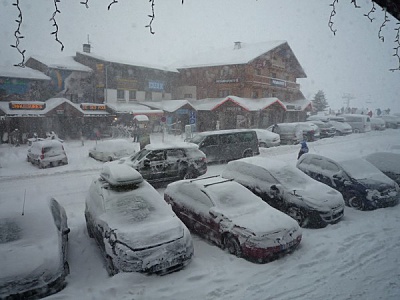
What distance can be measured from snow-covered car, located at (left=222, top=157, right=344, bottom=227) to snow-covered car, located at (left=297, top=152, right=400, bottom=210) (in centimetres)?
132

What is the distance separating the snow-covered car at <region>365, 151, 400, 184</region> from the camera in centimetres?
1103

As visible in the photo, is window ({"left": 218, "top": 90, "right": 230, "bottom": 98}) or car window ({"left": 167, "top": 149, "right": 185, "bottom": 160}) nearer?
car window ({"left": 167, "top": 149, "right": 185, "bottom": 160})

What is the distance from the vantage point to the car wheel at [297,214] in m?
7.73

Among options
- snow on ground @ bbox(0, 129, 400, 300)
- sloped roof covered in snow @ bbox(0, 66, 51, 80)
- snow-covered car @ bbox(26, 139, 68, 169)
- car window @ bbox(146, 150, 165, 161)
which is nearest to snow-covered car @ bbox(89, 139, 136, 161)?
snow-covered car @ bbox(26, 139, 68, 169)

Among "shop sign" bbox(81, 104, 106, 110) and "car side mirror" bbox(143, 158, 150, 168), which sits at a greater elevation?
"shop sign" bbox(81, 104, 106, 110)

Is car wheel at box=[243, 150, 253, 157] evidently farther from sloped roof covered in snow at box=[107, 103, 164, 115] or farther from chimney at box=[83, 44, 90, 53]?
chimney at box=[83, 44, 90, 53]

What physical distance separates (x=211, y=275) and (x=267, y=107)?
30.3 m

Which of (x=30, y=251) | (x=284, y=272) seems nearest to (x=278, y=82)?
(x=284, y=272)

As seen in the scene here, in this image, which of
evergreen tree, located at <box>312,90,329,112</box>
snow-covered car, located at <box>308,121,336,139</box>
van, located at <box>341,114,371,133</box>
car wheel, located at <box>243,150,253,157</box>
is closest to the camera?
car wheel, located at <box>243,150,253,157</box>

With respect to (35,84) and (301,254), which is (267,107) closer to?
(35,84)

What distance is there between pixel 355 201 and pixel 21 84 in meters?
29.5

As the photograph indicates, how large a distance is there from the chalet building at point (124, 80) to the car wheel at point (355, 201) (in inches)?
1122

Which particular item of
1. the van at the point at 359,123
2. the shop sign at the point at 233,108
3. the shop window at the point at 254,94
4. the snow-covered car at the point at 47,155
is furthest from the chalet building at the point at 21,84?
the van at the point at 359,123

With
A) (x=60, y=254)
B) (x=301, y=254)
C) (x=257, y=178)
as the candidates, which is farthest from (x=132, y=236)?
(x=257, y=178)
